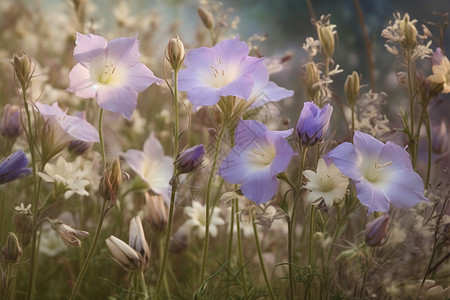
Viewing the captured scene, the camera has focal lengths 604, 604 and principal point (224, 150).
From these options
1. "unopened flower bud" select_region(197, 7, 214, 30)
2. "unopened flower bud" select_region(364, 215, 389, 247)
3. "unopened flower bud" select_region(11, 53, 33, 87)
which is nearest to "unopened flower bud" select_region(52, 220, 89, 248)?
"unopened flower bud" select_region(11, 53, 33, 87)

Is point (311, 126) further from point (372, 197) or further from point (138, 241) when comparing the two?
point (138, 241)

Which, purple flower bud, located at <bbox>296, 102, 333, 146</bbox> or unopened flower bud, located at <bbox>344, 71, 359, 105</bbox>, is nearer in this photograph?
purple flower bud, located at <bbox>296, 102, 333, 146</bbox>

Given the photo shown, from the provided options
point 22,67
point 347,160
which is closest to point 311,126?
point 347,160

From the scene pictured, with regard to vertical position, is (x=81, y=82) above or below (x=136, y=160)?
above

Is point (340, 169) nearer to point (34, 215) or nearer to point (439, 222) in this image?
point (439, 222)

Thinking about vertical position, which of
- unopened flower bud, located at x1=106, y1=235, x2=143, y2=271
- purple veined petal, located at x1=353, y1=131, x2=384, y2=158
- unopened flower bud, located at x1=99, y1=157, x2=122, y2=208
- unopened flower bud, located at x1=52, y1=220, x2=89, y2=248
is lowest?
unopened flower bud, located at x1=106, y1=235, x2=143, y2=271

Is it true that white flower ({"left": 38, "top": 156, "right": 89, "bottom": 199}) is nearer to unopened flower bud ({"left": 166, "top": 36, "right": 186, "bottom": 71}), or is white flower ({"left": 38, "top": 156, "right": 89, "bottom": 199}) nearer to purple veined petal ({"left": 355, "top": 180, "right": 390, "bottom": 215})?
unopened flower bud ({"left": 166, "top": 36, "right": 186, "bottom": 71})

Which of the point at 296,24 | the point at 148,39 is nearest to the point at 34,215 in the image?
the point at 148,39

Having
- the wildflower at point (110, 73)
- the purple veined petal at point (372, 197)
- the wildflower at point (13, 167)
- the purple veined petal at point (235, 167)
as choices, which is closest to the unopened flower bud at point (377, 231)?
the purple veined petal at point (372, 197)
